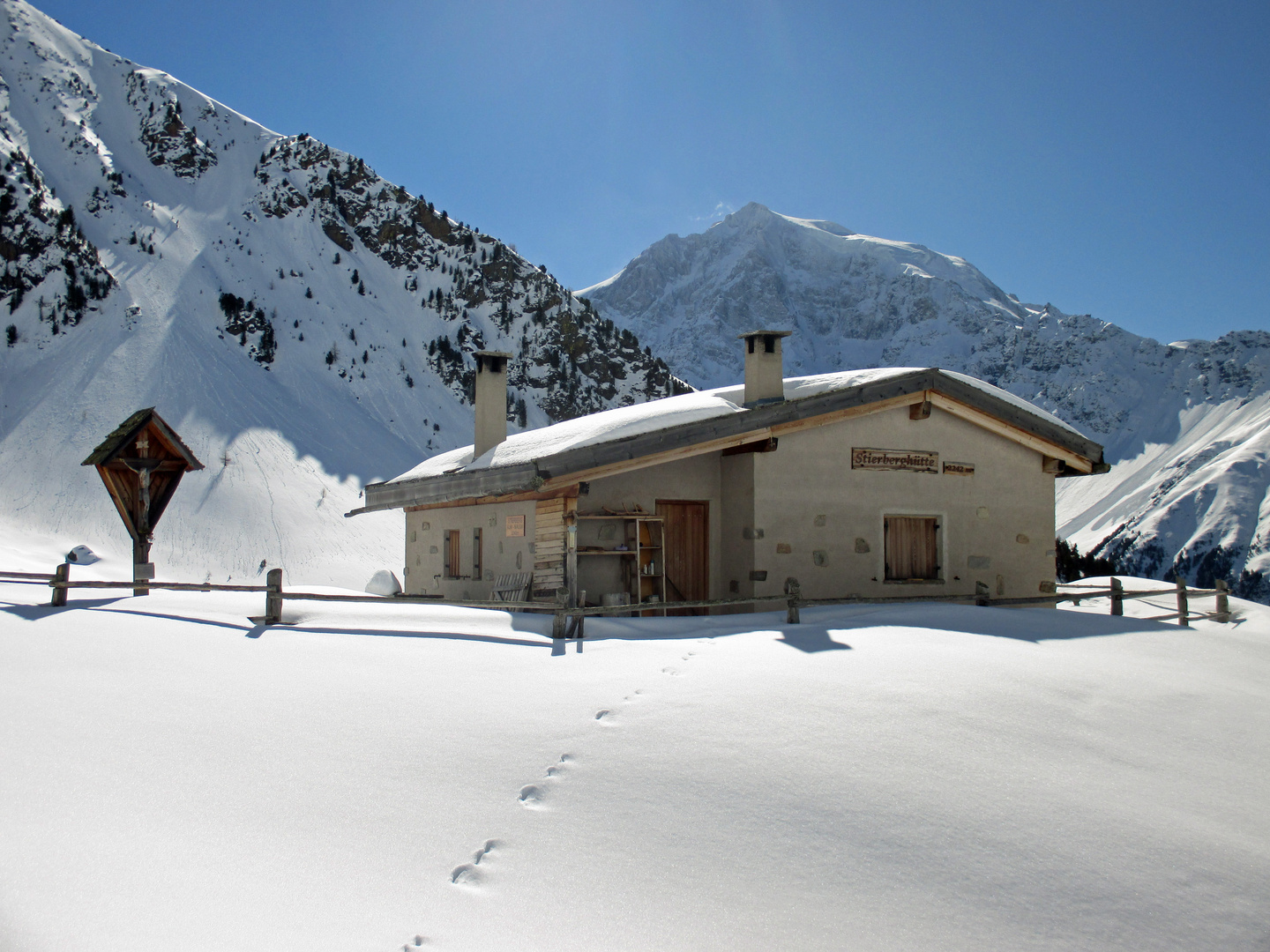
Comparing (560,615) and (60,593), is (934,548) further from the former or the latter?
(60,593)

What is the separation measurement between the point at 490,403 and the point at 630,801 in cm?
1171

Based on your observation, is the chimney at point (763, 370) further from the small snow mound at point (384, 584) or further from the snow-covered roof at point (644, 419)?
the small snow mound at point (384, 584)

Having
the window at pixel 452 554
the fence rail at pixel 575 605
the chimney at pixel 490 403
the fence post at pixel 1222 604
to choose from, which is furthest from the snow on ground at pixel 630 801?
the chimney at pixel 490 403

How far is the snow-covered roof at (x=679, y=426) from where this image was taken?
1055cm

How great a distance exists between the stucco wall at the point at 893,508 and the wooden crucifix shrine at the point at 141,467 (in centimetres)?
851

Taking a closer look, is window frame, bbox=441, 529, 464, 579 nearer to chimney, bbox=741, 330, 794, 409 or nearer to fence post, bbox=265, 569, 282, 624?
fence post, bbox=265, 569, 282, 624

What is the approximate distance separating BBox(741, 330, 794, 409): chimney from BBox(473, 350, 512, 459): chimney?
16.2ft

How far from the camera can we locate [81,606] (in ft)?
34.6

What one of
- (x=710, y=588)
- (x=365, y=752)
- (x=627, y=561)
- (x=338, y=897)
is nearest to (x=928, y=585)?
(x=710, y=588)

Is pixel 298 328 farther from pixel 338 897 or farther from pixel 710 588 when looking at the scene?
pixel 338 897

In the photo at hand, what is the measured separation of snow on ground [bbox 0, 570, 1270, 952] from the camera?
341cm

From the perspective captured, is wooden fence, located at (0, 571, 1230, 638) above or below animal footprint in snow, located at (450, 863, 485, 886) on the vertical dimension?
above

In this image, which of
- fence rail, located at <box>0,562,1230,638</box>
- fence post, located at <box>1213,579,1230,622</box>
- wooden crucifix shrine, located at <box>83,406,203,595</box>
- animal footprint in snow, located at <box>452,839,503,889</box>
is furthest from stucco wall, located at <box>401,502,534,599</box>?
fence post, located at <box>1213,579,1230,622</box>

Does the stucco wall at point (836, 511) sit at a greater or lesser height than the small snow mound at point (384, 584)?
greater
